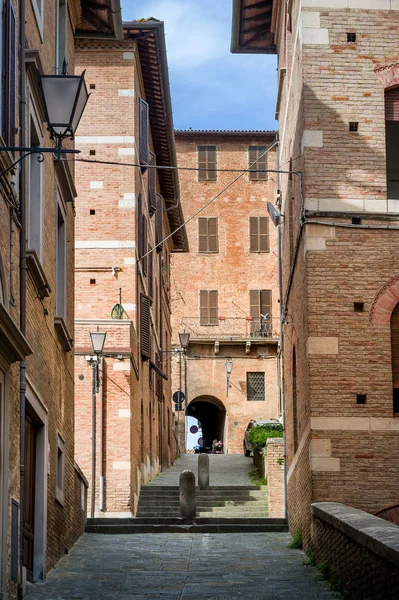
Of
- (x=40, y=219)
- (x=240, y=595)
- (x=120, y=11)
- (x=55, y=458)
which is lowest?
(x=240, y=595)

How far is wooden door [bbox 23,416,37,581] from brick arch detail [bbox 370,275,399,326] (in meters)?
5.07

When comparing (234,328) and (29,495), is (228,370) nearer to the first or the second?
(234,328)

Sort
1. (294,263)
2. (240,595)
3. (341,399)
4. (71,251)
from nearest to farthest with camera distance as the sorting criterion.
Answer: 1. (240,595)
2. (341,399)
3. (71,251)
4. (294,263)

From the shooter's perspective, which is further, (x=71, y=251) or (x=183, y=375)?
(x=183, y=375)

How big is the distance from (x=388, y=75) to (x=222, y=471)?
57.2 ft

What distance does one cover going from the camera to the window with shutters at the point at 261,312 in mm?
50781

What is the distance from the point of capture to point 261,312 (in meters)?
51.5

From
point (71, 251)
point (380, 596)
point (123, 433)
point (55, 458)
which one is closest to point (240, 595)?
point (380, 596)

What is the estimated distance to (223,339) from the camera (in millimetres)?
50531

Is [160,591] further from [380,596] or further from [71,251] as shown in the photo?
[71,251]

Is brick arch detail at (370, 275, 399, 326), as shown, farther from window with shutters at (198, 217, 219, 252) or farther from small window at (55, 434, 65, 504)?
window with shutters at (198, 217, 219, 252)

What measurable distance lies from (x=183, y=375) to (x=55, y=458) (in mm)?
36315

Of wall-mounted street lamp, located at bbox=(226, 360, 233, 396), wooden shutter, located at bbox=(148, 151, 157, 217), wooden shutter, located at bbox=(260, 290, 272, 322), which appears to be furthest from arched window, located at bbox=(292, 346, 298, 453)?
wooden shutter, located at bbox=(260, 290, 272, 322)

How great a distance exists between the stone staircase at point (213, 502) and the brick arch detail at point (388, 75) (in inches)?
396
